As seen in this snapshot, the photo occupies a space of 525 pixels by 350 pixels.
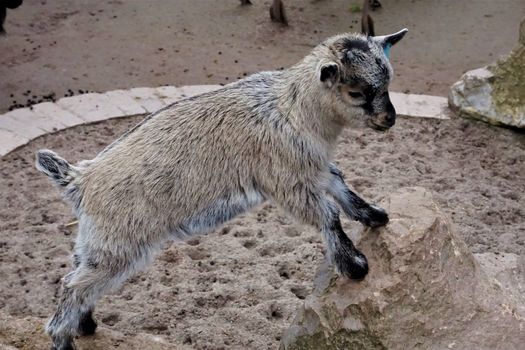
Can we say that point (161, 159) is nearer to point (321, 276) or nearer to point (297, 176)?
point (297, 176)

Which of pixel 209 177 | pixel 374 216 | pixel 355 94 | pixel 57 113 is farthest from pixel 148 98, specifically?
pixel 355 94

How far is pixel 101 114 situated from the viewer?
6.96m

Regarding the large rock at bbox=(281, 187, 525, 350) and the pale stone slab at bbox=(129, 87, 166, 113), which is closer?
the large rock at bbox=(281, 187, 525, 350)

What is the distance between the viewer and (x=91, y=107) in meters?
7.06

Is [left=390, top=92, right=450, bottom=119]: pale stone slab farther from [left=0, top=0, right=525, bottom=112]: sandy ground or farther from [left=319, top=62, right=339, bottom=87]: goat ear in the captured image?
[left=319, top=62, right=339, bottom=87]: goat ear

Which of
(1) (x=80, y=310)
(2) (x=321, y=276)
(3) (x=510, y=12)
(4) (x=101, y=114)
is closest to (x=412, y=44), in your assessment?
(3) (x=510, y=12)

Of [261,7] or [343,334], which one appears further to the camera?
[261,7]

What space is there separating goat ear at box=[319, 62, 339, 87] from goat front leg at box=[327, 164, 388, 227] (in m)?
0.56

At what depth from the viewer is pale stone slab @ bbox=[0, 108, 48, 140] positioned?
6648 mm

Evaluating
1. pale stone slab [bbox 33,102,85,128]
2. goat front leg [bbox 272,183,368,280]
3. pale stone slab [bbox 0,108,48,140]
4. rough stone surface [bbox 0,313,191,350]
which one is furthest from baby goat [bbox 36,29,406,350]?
pale stone slab [bbox 33,102,85,128]

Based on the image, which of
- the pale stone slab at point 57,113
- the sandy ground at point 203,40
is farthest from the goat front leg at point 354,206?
the sandy ground at point 203,40

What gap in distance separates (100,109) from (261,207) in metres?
2.06

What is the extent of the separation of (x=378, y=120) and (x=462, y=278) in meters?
0.85

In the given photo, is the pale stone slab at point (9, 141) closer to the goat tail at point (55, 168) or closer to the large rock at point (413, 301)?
the goat tail at point (55, 168)
